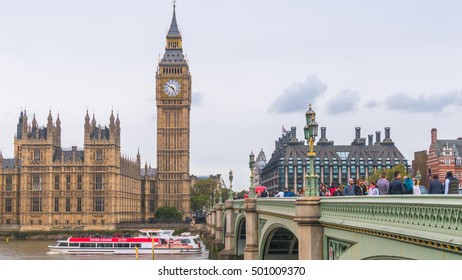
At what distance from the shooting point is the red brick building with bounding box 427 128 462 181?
74.8m

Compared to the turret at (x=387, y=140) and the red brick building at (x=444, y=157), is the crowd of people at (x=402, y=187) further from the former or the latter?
the turret at (x=387, y=140)

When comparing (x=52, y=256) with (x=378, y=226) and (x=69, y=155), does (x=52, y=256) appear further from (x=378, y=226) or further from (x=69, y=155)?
(x=378, y=226)

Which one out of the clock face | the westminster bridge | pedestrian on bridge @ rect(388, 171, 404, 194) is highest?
the clock face

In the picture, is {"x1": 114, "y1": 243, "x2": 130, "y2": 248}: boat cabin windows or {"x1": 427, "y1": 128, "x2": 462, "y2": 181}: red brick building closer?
{"x1": 427, "y1": 128, "x2": 462, "y2": 181}: red brick building

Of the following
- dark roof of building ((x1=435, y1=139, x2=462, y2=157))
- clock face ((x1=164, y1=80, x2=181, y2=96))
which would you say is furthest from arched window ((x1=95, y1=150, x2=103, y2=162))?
dark roof of building ((x1=435, y1=139, x2=462, y2=157))

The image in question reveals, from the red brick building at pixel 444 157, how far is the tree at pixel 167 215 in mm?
44933

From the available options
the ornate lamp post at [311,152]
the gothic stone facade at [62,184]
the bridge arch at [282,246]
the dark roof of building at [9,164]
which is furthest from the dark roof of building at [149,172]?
the ornate lamp post at [311,152]

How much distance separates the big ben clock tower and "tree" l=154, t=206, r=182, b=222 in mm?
4622

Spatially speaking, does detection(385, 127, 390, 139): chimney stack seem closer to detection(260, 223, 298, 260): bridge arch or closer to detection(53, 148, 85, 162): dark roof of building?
detection(53, 148, 85, 162): dark roof of building

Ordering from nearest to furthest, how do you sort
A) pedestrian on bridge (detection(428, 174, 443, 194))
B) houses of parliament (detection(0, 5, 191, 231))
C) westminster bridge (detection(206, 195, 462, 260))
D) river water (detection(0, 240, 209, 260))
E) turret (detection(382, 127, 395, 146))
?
1. westminster bridge (detection(206, 195, 462, 260))
2. pedestrian on bridge (detection(428, 174, 443, 194))
3. river water (detection(0, 240, 209, 260))
4. houses of parliament (detection(0, 5, 191, 231))
5. turret (detection(382, 127, 395, 146))

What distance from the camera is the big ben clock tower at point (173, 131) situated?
401 feet

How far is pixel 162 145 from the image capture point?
12338 cm

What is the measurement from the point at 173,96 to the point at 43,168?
2534 cm
